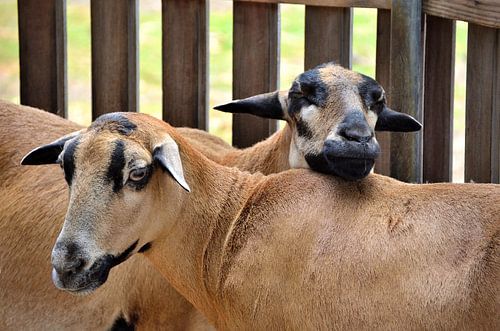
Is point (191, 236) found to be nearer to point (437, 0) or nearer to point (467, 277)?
point (467, 277)

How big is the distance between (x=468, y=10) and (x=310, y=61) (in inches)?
60.2

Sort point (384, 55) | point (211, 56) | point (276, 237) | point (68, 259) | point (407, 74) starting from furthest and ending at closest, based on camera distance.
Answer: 1. point (211, 56)
2. point (384, 55)
3. point (407, 74)
4. point (276, 237)
5. point (68, 259)

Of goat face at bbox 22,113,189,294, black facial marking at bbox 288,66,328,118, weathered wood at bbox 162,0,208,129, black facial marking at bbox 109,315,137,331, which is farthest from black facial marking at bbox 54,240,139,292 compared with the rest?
weathered wood at bbox 162,0,208,129

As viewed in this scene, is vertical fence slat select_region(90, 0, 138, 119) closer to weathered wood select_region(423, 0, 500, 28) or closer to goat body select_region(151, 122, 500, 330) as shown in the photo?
weathered wood select_region(423, 0, 500, 28)

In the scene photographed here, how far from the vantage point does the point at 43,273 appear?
7.29 meters

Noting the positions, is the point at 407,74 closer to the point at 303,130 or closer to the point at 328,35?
the point at 328,35

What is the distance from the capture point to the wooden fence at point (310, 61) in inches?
287

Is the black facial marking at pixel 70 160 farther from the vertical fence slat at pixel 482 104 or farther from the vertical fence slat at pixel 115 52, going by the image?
the vertical fence slat at pixel 115 52

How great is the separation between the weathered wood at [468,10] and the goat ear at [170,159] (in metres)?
2.18

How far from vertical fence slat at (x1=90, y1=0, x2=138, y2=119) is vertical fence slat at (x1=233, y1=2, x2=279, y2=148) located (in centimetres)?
80

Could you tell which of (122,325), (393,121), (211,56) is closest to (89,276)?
(122,325)

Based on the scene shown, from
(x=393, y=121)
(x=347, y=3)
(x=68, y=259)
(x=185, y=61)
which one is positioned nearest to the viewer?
(x=68, y=259)

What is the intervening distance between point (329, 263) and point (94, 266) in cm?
118

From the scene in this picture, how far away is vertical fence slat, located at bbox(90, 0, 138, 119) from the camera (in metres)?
8.67
